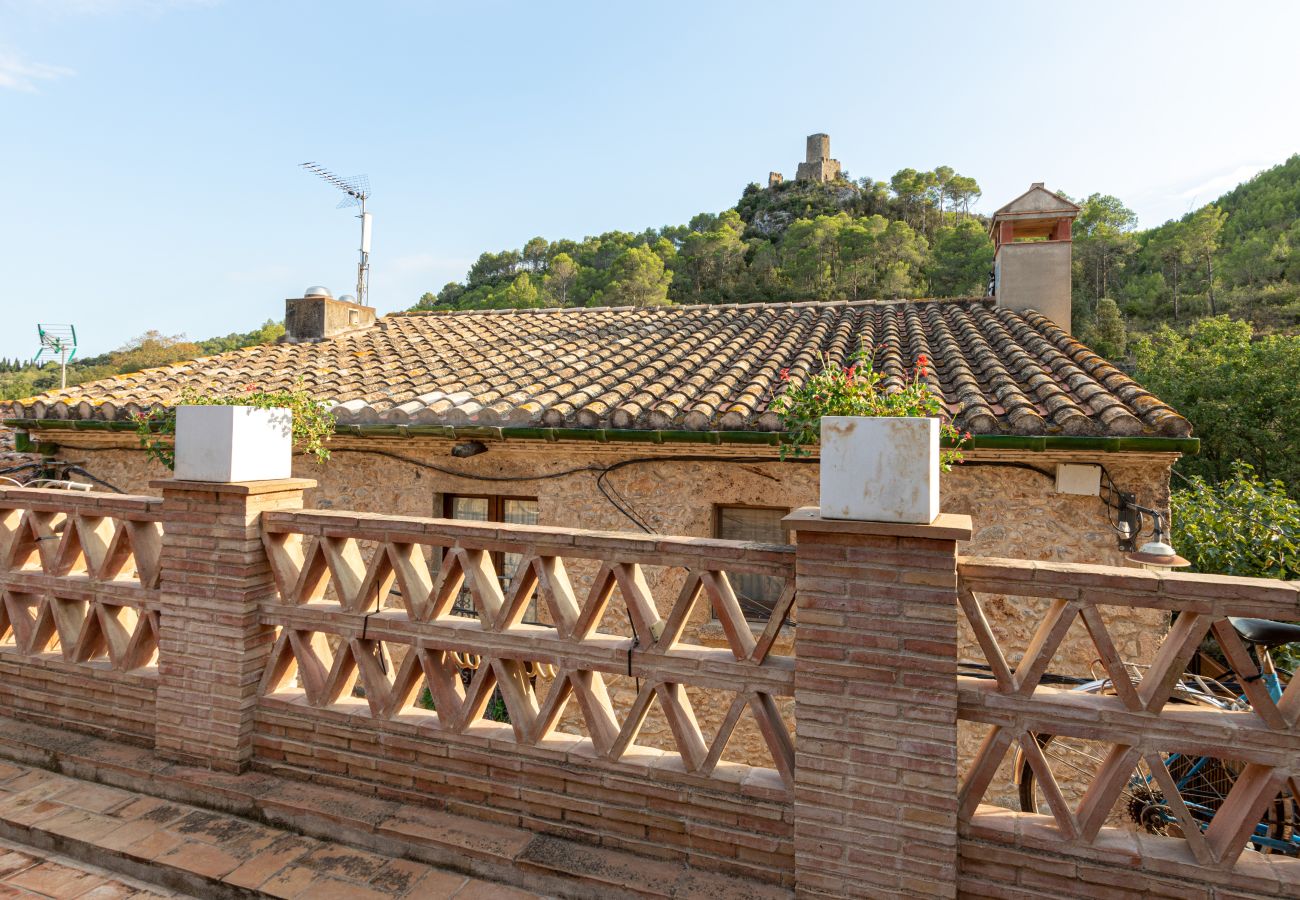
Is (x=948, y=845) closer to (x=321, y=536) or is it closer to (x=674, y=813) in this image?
(x=674, y=813)

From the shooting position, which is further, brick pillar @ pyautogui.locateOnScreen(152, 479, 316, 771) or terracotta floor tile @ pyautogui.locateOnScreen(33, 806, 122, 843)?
brick pillar @ pyautogui.locateOnScreen(152, 479, 316, 771)

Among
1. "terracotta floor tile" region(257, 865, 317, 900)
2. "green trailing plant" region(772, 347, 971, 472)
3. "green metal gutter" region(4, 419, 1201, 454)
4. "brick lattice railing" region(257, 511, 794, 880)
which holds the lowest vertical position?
"terracotta floor tile" region(257, 865, 317, 900)

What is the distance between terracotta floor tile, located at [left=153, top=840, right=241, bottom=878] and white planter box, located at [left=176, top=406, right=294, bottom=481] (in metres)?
1.50

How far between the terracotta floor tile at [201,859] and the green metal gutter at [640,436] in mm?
3882

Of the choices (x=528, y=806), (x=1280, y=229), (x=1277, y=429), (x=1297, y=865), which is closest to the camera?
(x=1297, y=865)

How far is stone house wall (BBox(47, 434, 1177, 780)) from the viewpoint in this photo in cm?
534

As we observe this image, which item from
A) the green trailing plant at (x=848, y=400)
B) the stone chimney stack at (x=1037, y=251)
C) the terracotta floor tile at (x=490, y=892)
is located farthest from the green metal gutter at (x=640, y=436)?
the stone chimney stack at (x=1037, y=251)

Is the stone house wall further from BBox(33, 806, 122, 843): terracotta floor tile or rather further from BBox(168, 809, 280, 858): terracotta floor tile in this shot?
BBox(33, 806, 122, 843): terracotta floor tile

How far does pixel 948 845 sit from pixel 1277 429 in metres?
22.9

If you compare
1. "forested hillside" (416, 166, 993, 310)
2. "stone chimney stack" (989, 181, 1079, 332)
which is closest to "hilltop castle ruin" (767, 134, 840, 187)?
"forested hillside" (416, 166, 993, 310)

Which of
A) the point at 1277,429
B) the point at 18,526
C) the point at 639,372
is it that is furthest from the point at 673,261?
the point at 18,526

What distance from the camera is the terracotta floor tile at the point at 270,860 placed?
2541 millimetres

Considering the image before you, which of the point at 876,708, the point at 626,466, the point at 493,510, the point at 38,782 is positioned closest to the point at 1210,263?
the point at 626,466

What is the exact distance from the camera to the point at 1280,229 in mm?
42438
